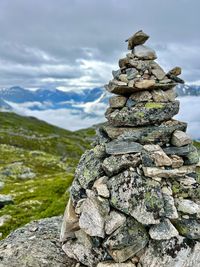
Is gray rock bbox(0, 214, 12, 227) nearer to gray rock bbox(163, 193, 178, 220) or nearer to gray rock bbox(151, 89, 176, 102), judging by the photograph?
gray rock bbox(163, 193, 178, 220)

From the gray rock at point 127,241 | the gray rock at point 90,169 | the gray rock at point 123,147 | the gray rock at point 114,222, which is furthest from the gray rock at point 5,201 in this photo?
the gray rock at point 114,222

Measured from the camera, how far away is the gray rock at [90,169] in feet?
72.6

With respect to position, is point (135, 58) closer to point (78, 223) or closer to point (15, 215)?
point (78, 223)

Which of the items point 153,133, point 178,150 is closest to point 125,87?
point 153,133

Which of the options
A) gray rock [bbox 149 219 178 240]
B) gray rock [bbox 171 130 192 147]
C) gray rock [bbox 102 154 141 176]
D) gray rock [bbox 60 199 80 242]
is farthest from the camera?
gray rock [bbox 60 199 80 242]

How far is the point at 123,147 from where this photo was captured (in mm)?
21578

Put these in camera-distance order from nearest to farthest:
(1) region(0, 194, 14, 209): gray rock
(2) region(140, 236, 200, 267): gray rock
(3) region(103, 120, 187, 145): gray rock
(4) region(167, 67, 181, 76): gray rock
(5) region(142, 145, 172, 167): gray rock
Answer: (2) region(140, 236, 200, 267): gray rock, (5) region(142, 145, 172, 167): gray rock, (3) region(103, 120, 187, 145): gray rock, (4) region(167, 67, 181, 76): gray rock, (1) region(0, 194, 14, 209): gray rock

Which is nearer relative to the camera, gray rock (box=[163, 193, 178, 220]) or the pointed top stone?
gray rock (box=[163, 193, 178, 220])

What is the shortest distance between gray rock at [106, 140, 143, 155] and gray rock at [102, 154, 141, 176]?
312 millimetres

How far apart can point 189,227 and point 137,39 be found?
40.7ft

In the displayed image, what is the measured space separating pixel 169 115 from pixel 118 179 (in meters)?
5.41

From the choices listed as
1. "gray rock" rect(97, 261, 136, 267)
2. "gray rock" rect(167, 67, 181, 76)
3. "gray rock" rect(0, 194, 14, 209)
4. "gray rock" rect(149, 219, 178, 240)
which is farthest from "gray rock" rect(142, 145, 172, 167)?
"gray rock" rect(0, 194, 14, 209)

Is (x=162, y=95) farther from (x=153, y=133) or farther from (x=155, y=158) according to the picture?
(x=155, y=158)

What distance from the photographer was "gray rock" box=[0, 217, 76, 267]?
→ 76.6 ft
